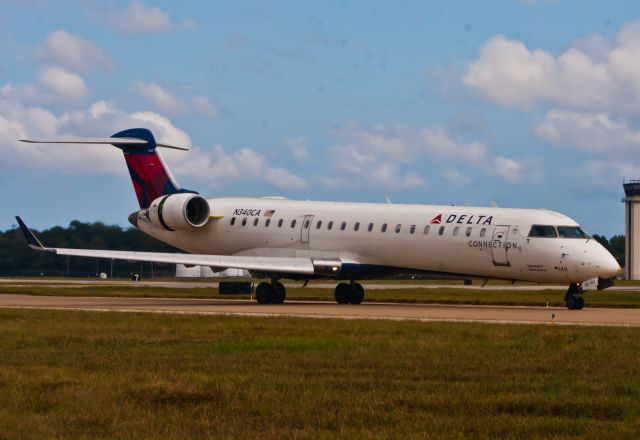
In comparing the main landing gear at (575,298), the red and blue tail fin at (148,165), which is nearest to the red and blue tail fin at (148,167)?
the red and blue tail fin at (148,165)

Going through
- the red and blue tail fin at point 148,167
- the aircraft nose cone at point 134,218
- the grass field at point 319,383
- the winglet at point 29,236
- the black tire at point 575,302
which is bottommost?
the grass field at point 319,383

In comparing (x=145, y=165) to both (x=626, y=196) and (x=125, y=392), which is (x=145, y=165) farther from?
(x=626, y=196)

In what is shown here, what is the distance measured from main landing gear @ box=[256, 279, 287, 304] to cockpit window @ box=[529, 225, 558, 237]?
28.8 feet

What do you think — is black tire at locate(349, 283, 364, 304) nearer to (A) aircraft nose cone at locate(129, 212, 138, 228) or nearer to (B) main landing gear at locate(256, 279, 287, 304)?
(B) main landing gear at locate(256, 279, 287, 304)

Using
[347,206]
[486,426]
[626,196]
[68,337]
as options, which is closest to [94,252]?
[347,206]

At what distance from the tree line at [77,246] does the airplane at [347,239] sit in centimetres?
2440

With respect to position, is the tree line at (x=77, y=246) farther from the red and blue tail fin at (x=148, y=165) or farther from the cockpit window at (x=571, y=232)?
the cockpit window at (x=571, y=232)

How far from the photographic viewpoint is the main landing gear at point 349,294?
1485 inches

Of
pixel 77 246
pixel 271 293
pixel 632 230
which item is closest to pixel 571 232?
pixel 271 293

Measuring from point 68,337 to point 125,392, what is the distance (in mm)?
7658

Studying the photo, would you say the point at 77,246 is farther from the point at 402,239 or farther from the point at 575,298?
the point at 575,298

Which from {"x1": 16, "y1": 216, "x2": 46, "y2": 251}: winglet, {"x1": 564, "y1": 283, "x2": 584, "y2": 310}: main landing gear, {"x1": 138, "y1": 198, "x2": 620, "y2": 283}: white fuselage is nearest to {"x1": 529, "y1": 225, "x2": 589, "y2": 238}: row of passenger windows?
{"x1": 138, "y1": 198, "x2": 620, "y2": 283}: white fuselage

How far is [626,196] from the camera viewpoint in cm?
12650

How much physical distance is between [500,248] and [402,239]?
3550mm
